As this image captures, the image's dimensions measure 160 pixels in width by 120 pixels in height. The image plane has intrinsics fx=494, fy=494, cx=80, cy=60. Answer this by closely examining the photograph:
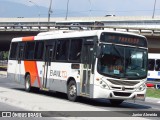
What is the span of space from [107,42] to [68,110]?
5.26m

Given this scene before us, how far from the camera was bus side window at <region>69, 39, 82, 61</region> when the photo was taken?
67.5ft

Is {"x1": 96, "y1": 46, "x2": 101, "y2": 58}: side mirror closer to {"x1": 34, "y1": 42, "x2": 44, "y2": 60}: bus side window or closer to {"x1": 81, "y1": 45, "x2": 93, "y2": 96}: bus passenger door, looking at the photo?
{"x1": 81, "y1": 45, "x2": 93, "y2": 96}: bus passenger door

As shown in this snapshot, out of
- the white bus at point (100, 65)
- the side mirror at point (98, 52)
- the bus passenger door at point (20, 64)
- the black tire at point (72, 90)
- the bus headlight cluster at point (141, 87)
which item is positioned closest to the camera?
the side mirror at point (98, 52)

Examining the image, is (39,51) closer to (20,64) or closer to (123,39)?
(20,64)

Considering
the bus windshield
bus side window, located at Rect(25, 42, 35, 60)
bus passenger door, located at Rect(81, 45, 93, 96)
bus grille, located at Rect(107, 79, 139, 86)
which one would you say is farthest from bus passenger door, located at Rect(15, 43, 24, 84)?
bus grille, located at Rect(107, 79, 139, 86)

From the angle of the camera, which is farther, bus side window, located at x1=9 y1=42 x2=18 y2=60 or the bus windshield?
bus side window, located at x1=9 y1=42 x2=18 y2=60

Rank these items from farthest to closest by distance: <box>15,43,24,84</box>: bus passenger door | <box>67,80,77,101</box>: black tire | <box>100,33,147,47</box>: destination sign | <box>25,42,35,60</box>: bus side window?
1. <box>15,43,24,84</box>: bus passenger door
2. <box>25,42,35,60</box>: bus side window
3. <box>67,80,77,101</box>: black tire
4. <box>100,33,147,47</box>: destination sign

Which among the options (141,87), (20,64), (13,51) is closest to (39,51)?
(20,64)

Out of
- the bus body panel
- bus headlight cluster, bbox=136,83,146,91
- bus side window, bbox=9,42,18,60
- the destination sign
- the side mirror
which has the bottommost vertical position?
the bus body panel

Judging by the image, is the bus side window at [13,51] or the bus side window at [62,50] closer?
the bus side window at [62,50]

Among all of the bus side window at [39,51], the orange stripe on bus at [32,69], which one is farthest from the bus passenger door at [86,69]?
the orange stripe on bus at [32,69]

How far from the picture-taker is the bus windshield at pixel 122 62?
1903 centimetres

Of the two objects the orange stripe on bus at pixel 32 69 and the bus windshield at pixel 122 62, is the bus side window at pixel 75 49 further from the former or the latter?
the orange stripe on bus at pixel 32 69

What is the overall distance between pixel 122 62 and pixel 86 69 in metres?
1.49
